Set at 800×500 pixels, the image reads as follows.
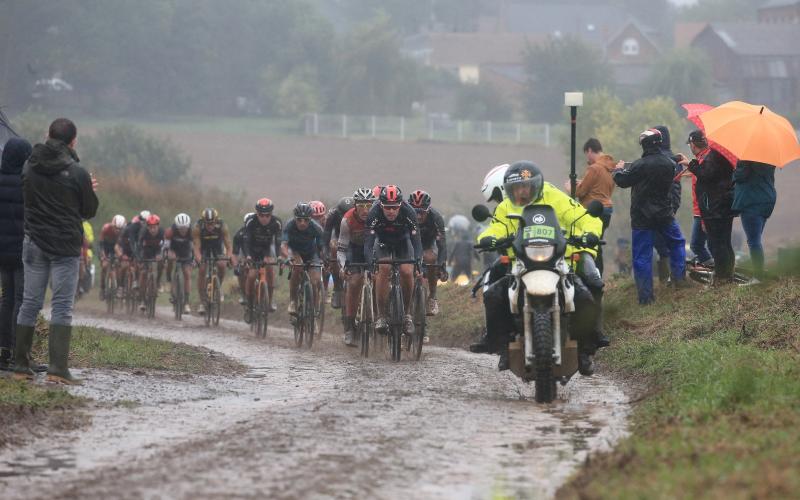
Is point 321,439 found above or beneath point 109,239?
beneath

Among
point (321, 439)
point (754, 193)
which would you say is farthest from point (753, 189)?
point (321, 439)

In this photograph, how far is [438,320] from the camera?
22.6 meters

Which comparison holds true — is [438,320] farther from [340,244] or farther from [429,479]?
[429,479]

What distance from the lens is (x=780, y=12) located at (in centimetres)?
12588

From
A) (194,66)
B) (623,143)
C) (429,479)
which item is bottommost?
(429,479)

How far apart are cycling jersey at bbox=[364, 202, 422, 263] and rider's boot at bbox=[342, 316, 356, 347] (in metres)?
1.45

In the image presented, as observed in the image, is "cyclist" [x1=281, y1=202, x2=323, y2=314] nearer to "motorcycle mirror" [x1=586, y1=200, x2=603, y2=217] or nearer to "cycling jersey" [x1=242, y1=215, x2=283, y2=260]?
"cycling jersey" [x1=242, y1=215, x2=283, y2=260]

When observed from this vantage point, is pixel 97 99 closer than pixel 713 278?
No

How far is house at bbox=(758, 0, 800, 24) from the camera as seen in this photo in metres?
124

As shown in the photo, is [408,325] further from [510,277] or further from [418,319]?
[510,277]

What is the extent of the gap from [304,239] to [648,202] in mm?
5770

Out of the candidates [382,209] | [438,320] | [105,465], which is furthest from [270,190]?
[105,465]

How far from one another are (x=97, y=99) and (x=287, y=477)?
84.8 metres

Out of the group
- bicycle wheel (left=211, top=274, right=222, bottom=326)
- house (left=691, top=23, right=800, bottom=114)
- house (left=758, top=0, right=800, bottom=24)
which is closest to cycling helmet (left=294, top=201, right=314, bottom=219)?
bicycle wheel (left=211, top=274, right=222, bottom=326)
